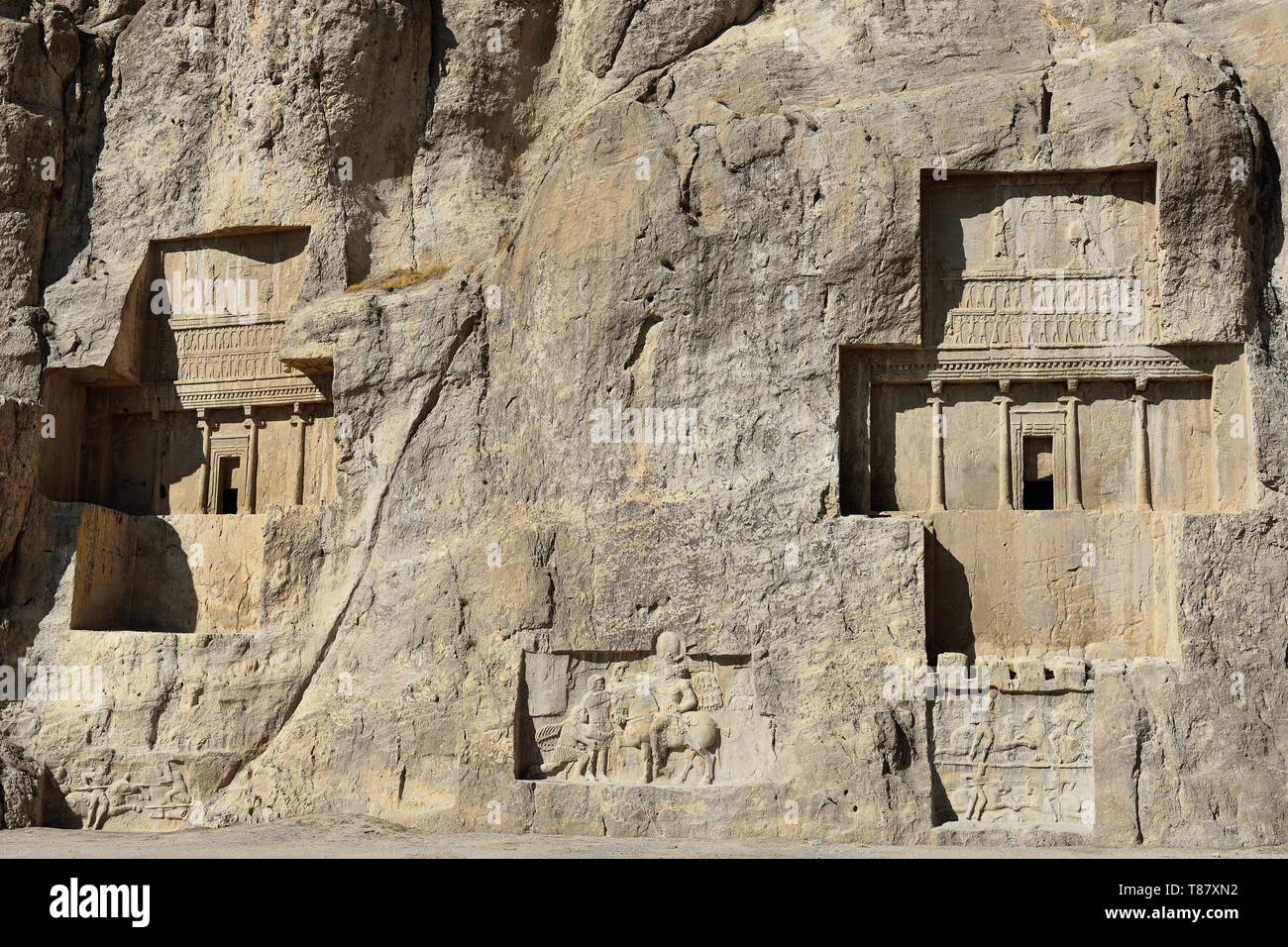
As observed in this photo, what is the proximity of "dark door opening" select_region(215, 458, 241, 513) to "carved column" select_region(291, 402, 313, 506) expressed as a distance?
0.82 metres

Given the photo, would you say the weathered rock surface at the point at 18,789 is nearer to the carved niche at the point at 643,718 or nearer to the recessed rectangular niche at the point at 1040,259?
the carved niche at the point at 643,718

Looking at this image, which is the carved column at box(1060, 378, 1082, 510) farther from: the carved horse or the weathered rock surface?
the weathered rock surface

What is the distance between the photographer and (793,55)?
17469 millimetres

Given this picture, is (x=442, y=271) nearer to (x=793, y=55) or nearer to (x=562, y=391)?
(x=562, y=391)

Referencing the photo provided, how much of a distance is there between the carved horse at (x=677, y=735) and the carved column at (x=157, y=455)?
7.17m

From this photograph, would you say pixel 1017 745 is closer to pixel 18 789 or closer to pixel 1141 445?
pixel 1141 445

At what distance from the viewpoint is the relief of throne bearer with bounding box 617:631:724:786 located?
1575 cm

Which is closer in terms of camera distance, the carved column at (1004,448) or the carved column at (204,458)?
the carved column at (1004,448)

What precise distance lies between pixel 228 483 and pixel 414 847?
6.67 meters

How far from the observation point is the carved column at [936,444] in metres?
16.6

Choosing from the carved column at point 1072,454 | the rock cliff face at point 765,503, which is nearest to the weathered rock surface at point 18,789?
the rock cliff face at point 765,503

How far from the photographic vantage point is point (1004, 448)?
16578 mm

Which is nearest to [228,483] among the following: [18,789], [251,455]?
[251,455]

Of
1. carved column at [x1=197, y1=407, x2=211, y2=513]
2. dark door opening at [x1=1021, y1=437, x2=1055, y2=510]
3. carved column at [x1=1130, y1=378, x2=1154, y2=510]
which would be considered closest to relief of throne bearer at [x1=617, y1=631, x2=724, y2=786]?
dark door opening at [x1=1021, y1=437, x2=1055, y2=510]
